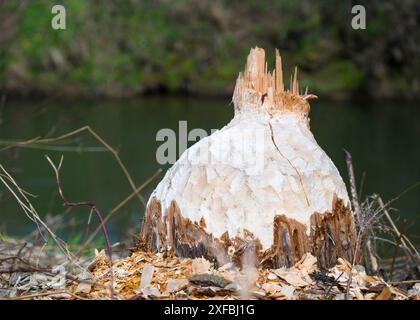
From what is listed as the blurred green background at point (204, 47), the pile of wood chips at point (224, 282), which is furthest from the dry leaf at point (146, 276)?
the blurred green background at point (204, 47)

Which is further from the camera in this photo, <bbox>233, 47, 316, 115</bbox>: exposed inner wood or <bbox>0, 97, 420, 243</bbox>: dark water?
<bbox>0, 97, 420, 243</bbox>: dark water

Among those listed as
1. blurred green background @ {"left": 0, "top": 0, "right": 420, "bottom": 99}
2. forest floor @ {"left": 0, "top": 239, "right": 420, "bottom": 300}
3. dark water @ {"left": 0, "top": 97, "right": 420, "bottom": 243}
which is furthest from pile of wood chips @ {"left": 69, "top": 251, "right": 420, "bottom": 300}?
blurred green background @ {"left": 0, "top": 0, "right": 420, "bottom": 99}

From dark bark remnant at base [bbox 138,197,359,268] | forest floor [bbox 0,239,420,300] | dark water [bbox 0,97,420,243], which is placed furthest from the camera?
dark water [bbox 0,97,420,243]

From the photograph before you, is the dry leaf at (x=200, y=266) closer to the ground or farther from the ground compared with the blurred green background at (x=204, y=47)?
closer to the ground

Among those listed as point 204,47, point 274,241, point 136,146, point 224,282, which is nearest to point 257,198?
point 274,241

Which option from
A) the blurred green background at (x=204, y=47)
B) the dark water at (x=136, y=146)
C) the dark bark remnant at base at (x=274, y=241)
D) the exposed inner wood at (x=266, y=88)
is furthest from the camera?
the blurred green background at (x=204, y=47)

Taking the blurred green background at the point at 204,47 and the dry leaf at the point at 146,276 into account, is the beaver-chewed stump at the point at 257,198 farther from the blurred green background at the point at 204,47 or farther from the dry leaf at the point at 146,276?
the blurred green background at the point at 204,47

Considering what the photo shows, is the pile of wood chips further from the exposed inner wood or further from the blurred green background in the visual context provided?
the blurred green background

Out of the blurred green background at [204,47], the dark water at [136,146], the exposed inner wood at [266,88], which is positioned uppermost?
the blurred green background at [204,47]
